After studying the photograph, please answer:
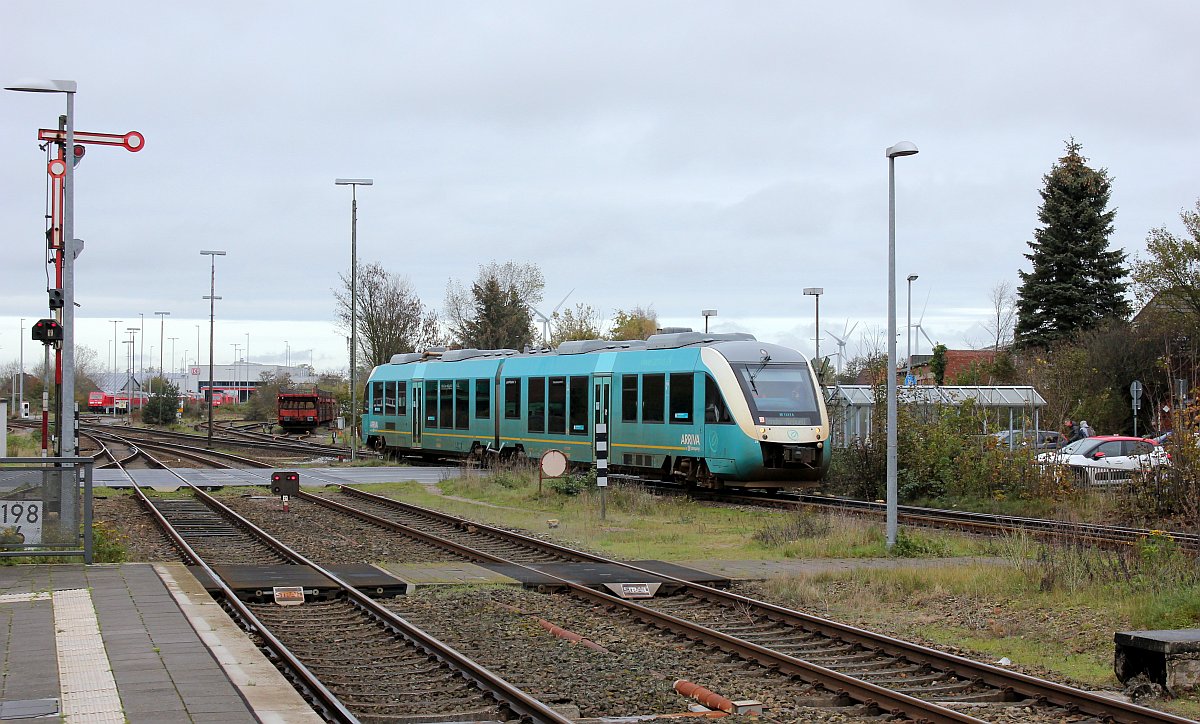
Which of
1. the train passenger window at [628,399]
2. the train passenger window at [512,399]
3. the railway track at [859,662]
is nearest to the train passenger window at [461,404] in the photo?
the train passenger window at [512,399]

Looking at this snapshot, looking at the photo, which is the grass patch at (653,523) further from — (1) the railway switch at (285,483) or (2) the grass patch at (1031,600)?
(1) the railway switch at (285,483)

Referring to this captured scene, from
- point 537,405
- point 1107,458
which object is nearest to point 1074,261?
point 1107,458

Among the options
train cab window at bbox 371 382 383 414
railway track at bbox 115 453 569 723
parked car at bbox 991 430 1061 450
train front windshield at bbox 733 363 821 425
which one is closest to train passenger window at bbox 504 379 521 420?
train front windshield at bbox 733 363 821 425

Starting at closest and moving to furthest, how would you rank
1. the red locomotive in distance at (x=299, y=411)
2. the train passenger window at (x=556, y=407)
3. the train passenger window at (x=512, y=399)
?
the train passenger window at (x=556, y=407) → the train passenger window at (x=512, y=399) → the red locomotive in distance at (x=299, y=411)

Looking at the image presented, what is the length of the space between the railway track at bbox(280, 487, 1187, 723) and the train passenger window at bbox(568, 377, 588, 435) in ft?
42.9

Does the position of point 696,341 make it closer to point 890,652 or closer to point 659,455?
point 659,455

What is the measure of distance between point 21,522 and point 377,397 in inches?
1111

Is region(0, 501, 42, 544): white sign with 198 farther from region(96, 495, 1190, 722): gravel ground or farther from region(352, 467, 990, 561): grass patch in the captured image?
Result: region(352, 467, 990, 561): grass patch

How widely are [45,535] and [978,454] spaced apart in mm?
17419

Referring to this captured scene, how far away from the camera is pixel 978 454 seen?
24469 mm

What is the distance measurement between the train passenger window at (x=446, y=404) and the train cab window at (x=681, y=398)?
38.1 feet

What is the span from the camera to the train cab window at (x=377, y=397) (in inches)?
Answer: 1631

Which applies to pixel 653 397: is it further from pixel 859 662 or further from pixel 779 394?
pixel 859 662

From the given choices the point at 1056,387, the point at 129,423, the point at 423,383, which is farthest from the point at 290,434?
the point at 1056,387
